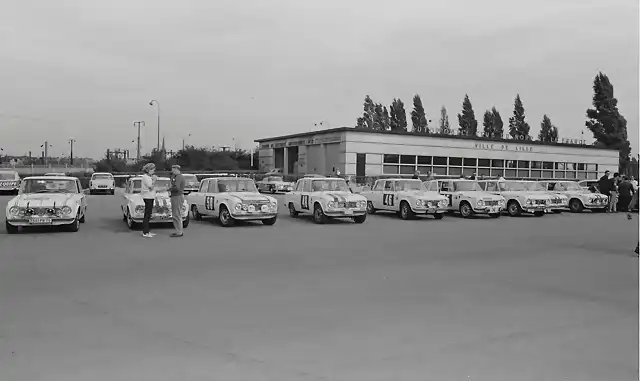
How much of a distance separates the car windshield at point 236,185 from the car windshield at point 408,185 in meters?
5.99

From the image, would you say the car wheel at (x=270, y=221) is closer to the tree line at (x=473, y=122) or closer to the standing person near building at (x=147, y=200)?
the standing person near building at (x=147, y=200)

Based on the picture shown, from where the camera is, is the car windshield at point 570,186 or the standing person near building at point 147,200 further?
the car windshield at point 570,186

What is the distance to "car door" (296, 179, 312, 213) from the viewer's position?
698 inches

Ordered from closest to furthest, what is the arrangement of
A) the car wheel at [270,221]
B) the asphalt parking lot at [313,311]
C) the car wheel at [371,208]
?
the asphalt parking lot at [313,311]
the car wheel at [270,221]
the car wheel at [371,208]

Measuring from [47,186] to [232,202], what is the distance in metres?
4.89

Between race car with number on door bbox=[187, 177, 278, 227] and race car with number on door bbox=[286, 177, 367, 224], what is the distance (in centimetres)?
166

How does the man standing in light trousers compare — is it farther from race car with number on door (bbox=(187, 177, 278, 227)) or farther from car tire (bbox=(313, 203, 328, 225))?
car tire (bbox=(313, 203, 328, 225))

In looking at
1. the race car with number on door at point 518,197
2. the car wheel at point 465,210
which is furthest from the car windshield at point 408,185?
the race car with number on door at point 518,197

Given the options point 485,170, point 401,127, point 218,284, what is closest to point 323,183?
point 218,284

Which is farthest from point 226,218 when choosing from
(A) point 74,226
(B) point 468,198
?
(B) point 468,198

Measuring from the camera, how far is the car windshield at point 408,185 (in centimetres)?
1973

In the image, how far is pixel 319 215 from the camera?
17.0 m

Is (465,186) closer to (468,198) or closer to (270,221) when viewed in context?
(468,198)

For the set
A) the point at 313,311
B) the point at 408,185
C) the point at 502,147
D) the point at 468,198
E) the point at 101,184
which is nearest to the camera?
the point at 313,311
